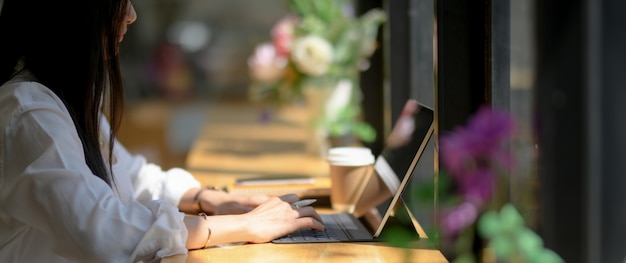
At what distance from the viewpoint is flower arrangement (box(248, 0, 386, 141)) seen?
3977 millimetres

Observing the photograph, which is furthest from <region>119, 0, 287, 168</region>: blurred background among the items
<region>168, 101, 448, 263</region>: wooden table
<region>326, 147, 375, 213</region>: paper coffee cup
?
<region>326, 147, 375, 213</region>: paper coffee cup

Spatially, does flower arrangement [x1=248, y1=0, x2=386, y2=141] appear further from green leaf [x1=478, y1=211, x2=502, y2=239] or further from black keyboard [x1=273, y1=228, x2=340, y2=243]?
Answer: green leaf [x1=478, y1=211, x2=502, y2=239]

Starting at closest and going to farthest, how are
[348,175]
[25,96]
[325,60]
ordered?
1. [25,96]
2. [348,175]
3. [325,60]

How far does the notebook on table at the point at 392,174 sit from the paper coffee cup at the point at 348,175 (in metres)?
0.07

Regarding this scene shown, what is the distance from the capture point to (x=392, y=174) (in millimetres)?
2170

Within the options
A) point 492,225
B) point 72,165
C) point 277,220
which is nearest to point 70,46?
point 72,165

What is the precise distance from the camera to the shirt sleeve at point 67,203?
1643 millimetres

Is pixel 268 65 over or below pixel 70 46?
below

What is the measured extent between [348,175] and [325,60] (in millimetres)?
1561

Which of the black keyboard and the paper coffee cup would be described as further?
the paper coffee cup

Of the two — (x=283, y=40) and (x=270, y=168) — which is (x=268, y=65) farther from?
(x=270, y=168)

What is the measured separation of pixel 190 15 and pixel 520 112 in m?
14.2

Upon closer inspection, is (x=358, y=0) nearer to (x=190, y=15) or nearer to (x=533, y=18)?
(x=533, y=18)

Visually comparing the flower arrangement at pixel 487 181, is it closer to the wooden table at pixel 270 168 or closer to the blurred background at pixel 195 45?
the wooden table at pixel 270 168
